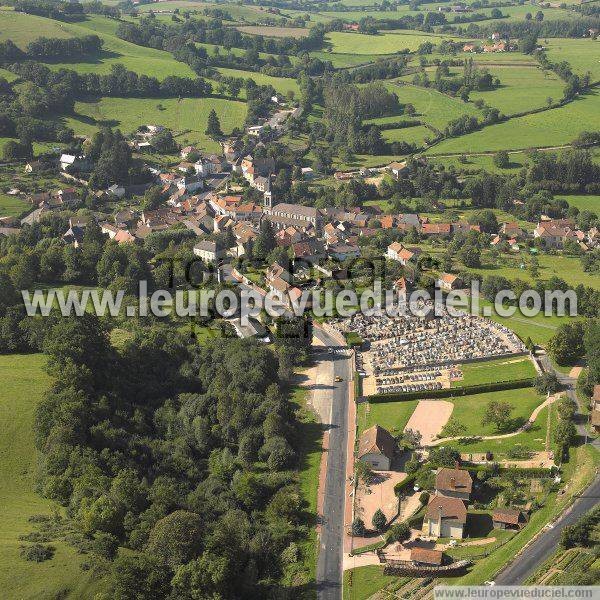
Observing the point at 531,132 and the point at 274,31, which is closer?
the point at 531,132

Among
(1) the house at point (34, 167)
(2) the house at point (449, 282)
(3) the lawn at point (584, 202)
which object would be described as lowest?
(2) the house at point (449, 282)

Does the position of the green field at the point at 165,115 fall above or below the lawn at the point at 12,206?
above

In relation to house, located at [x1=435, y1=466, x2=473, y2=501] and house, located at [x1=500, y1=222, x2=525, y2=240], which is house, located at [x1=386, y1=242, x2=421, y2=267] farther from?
house, located at [x1=435, y1=466, x2=473, y2=501]

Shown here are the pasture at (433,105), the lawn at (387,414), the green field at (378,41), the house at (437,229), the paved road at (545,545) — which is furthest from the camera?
the green field at (378,41)

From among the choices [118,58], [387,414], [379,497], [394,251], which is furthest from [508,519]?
[118,58]

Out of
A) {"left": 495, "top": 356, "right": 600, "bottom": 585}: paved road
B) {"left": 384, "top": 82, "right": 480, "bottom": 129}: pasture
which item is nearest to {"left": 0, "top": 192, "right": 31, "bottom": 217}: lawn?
{"left": 384, "top": 82, "right": 480, "bottom": 129}: pasture

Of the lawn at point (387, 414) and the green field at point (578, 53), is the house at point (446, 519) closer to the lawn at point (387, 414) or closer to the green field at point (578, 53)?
the lawn at point (387, 414)

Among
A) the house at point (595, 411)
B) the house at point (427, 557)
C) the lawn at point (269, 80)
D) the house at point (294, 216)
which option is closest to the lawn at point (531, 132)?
the house at point (294, 216)

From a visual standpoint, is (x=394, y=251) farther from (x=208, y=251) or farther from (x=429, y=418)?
(x=429, y=418)
